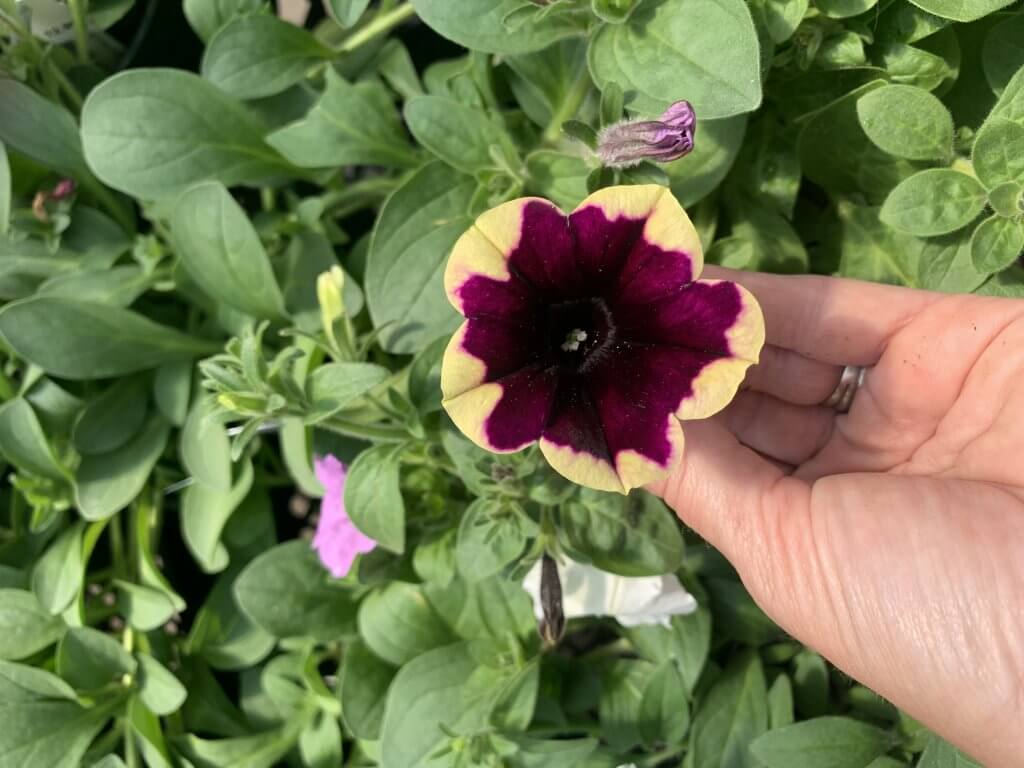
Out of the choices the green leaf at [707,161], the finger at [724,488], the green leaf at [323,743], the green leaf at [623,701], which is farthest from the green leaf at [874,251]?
the green leaf at [323,743]

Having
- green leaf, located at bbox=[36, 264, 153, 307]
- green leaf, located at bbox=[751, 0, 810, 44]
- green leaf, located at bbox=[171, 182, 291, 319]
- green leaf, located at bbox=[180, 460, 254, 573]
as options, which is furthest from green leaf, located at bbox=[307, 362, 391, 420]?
green leaf, located at bbox=[751, 0, 810, 44]

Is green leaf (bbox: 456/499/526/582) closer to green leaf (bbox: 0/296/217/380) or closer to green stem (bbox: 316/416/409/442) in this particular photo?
green stem (bbox: 316/416/409/442)

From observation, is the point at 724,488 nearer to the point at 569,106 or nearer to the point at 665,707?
the point at 665,707

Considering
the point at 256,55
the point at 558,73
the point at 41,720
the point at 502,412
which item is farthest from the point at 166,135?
the point at 41,720

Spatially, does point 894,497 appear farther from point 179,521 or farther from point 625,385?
point 179,521

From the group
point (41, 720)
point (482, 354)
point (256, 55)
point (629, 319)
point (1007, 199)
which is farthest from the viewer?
point (41, 720)

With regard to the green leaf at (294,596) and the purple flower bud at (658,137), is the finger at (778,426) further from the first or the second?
the green leaf at (294,596)

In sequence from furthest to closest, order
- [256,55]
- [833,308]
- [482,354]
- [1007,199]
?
[256,55] → [833,308] → [1007,199] → [482,354]
